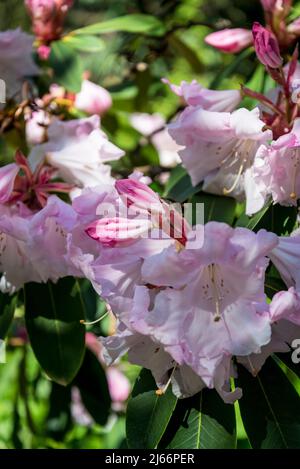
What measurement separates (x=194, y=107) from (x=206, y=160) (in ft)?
0.37

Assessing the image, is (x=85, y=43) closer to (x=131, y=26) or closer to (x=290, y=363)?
(x=131, y=26)

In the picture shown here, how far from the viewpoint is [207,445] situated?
37.5 inches

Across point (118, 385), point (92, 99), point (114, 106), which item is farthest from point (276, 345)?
point (118, 385)

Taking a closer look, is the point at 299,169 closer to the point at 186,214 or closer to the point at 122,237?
the point at 186,214

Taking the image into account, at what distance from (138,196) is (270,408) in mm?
299

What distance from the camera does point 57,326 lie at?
4.12 ft

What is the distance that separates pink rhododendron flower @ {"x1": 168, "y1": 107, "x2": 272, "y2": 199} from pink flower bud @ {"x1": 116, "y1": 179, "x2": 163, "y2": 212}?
205 millimetres

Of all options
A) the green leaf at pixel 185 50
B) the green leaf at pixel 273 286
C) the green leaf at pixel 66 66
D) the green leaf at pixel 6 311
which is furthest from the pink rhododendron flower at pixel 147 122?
the green leaf at pixel 273 286

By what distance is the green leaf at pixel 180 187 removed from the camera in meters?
1.29

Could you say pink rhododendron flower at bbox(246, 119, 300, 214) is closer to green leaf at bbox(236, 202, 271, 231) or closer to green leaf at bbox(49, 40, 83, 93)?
green leaf at bbox(236, 202, 271, 231)

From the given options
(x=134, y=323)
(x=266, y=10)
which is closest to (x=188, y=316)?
(x=134, y=323)

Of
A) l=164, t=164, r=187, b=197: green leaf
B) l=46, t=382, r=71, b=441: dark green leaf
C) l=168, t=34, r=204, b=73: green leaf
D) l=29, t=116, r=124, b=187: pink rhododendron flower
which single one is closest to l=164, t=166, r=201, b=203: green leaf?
l=164, t=164, r=187, b=197: green leaf

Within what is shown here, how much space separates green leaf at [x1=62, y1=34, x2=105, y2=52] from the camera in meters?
1.71

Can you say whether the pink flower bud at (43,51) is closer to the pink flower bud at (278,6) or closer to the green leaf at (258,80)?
the green leaf at (258,80)
